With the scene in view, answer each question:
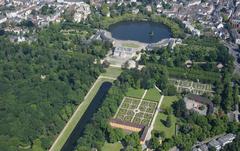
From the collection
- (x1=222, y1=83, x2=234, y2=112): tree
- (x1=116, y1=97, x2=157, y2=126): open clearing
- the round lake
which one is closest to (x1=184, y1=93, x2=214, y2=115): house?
(x1=222, y1=83, x2=234, y2=112): tree

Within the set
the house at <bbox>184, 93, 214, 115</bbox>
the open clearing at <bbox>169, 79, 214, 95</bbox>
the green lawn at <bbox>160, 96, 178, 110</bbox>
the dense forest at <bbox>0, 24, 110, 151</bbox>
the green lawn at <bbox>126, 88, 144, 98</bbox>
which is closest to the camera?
the dense forest at <bbox>0, 24, 110, 151</bbox>

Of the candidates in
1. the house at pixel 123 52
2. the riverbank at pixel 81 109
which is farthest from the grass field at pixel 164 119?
the house at pixel 123 52

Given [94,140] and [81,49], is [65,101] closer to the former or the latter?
[94,140]

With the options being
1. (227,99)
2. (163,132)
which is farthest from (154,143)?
(227,99)

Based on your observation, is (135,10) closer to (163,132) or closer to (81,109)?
(81,109)

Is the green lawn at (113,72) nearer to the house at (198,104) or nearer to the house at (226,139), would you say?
the house at (198,104)

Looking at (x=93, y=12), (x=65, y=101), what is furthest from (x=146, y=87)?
(x=93, y=12)

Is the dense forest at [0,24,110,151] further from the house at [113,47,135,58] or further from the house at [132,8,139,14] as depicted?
the house at [132,8,139,14]
